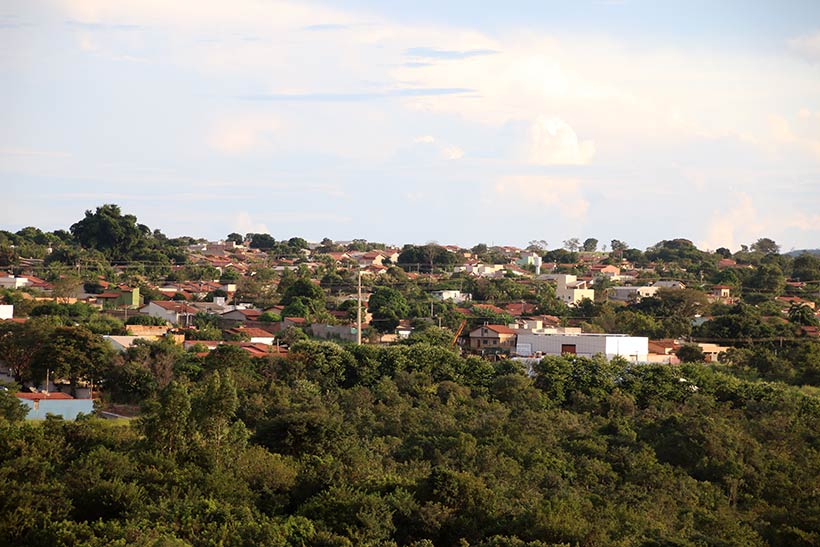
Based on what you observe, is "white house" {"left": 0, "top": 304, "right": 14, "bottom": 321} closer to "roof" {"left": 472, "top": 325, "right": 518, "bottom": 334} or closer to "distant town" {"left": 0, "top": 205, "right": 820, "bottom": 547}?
"distant town" {"left": 0, "top": 205, "right": 820, "bottom": 547}

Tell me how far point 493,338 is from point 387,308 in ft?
22.3

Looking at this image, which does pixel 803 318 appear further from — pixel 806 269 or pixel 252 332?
pixel 806 269

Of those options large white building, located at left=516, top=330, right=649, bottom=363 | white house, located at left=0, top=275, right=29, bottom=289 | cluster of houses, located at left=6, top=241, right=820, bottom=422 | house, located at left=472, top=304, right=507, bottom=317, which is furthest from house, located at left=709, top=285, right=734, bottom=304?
white house, located at left=0, top=275, right=29, bottom=289

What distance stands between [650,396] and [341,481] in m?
12.5

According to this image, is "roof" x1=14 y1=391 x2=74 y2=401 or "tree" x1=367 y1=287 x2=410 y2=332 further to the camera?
"tree" x1=367 y1=287 x2=410 y2=332

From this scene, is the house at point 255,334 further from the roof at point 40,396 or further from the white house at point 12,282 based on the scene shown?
the white house at point 12,282

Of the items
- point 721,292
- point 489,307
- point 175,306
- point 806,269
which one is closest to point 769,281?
point 721,292

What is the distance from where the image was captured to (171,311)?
4206 centimetres

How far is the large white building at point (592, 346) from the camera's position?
33625mm

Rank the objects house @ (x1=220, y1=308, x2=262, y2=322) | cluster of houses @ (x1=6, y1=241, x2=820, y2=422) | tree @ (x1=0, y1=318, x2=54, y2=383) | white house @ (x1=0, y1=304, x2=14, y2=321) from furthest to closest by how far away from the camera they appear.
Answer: house @ (x1=220, y1=308, x2=262, y2=322)
white house @ (x1=0, y1=304, x2=14, y2=321)
cluster of houses @ (x1=6, y1=241, x2=820, y2=422)
tree @ (x1=0, y1=318, x2=54, y2=383)

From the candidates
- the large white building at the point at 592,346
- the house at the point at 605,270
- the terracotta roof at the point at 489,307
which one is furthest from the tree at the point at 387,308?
the house at the point at 605,270

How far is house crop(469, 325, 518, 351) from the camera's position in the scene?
3809 cm

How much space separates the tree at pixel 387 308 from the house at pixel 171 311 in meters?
6.46

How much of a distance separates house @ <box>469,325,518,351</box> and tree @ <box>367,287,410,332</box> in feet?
13.3
